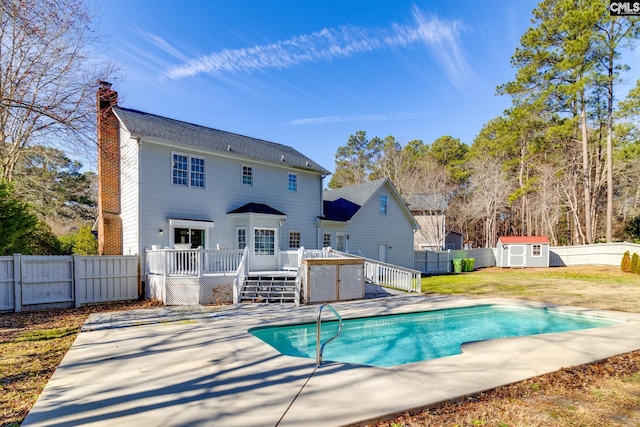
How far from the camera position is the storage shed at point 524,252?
2564 centimetres

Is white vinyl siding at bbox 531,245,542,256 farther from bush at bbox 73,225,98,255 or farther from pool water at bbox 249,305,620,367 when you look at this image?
bush at bbox 73,225,98,255

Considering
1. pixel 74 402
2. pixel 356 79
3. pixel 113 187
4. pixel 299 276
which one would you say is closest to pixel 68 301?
pixel 113 187

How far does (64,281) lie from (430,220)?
27.7 meters

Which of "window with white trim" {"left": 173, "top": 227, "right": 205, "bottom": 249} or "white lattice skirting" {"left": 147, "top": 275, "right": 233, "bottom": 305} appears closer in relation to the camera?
"white lattice skirting" {"left": 147, "top": 275, "right": 233, "bottom": 305}

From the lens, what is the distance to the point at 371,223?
20.8m

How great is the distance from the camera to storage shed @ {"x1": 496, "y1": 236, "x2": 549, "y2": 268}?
25641mm

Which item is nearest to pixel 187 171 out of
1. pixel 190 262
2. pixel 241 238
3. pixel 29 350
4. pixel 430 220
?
pixel 241 238

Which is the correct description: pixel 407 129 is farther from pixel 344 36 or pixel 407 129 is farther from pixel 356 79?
pixel 344 36

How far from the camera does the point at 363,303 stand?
1164cm

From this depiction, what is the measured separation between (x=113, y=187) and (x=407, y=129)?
33900mm

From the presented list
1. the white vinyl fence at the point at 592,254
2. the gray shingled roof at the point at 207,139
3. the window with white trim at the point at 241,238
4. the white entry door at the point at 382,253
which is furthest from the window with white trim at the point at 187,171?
the white vinyl fence at the point at 592,254

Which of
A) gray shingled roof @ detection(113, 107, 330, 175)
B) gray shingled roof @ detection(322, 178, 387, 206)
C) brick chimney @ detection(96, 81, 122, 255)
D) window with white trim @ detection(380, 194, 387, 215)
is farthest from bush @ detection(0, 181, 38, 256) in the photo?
window with white trim @ detection(380, 194, 387, 215)

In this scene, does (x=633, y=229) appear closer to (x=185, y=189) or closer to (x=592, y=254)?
(x=592, y=254)

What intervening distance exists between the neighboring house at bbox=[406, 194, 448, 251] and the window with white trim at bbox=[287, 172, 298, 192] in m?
16.0
